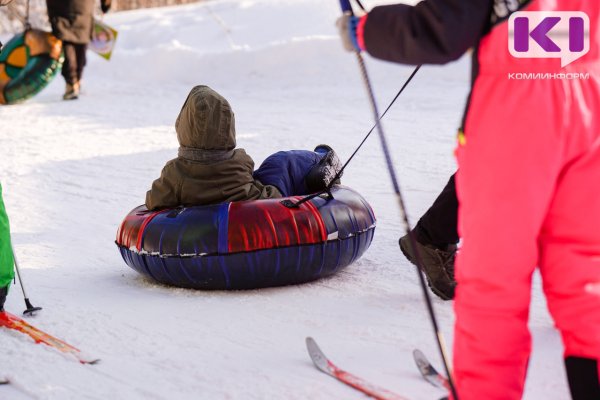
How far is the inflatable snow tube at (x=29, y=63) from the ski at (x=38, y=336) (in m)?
5.95

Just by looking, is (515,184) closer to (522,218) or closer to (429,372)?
(522,218)

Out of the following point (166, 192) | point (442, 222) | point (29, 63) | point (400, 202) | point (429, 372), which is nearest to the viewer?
point (400, 202)

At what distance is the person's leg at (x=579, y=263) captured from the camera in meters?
1.77

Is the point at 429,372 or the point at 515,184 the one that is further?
the point at 429,372

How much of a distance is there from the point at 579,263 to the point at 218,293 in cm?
184

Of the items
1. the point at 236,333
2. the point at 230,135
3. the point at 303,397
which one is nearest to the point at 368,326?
the point at 236,333

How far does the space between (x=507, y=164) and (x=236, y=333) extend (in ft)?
4.65

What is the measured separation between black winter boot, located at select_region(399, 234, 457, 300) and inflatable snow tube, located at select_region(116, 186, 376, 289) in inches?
16.0

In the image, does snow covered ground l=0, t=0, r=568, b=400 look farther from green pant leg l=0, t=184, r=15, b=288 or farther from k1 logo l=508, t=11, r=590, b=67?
k1 logo l=508, t=11, r=590, b=67

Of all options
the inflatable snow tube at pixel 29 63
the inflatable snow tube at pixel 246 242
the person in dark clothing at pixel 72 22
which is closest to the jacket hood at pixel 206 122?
the inflatable snow tube at pixel 246 242

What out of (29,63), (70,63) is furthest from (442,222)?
(70,63)

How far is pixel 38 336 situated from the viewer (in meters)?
2.88

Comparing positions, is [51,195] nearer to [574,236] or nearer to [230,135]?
[230,135]

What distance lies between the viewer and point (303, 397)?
7.62ft
